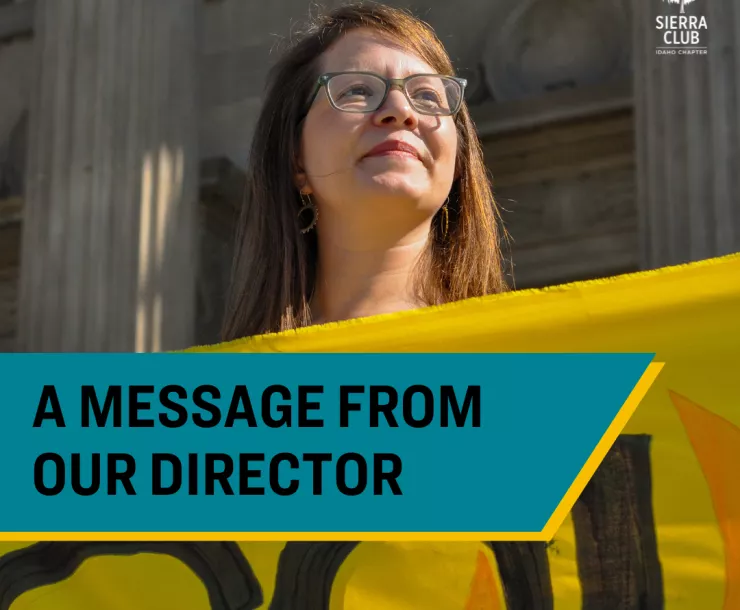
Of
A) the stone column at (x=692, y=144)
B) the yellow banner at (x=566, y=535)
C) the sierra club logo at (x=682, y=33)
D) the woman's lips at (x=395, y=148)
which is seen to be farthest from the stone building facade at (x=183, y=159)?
the yellow banner at (x=566, y=535)

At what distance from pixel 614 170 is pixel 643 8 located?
74 centimetres

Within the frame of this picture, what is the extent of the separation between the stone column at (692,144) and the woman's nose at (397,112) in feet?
6.88

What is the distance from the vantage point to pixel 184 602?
173 centimetres

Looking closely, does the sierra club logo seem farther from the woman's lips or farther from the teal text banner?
the teal text banner

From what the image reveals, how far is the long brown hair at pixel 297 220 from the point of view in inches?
84.3

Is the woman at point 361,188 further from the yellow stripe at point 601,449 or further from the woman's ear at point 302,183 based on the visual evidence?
the yellow stripe at point 601,449

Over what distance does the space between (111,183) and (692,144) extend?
224 centimetres

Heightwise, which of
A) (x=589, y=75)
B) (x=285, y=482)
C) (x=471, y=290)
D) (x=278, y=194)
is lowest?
(x=285, y=482)

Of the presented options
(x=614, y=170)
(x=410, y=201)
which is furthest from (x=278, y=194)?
(x=614, y=170)

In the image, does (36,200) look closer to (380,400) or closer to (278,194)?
(278,194)

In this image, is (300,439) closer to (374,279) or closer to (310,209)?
(374,279)

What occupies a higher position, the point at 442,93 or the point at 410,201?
the point at 442,93

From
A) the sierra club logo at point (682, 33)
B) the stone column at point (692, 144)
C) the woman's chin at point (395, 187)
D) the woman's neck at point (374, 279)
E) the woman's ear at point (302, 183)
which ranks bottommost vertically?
the woman's neck at point (374, 279)

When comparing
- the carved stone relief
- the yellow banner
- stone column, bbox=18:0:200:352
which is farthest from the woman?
the carved stone relief
